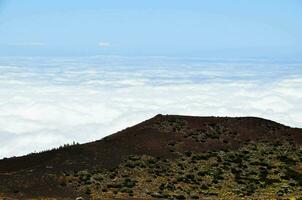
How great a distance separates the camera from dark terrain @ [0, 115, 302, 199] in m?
44.4

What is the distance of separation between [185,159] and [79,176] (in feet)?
45.2

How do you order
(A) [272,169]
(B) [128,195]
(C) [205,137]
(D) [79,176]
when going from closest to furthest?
(B) [128,195]
(D) [79,176]
(A) [272,169]
(C) [205,137]

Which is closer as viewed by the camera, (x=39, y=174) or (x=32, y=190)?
(x=32, y=190)

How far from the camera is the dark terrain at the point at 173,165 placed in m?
44.4

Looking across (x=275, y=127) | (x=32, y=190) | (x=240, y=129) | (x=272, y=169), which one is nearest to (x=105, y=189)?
(x=32, y=190)

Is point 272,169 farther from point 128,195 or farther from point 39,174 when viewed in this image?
point 39,174

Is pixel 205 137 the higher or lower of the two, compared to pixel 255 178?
higher

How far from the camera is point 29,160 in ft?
183

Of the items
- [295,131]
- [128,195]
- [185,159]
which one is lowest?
[128,195]

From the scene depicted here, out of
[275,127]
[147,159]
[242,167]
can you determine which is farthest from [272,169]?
[275,127]

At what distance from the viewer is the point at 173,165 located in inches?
2137

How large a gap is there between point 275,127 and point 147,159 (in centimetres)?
2505

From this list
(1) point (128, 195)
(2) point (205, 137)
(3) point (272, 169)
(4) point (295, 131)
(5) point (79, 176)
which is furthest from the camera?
(4) point (295, 131)

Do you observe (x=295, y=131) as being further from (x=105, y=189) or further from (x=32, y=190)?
(x=32, y=190)
